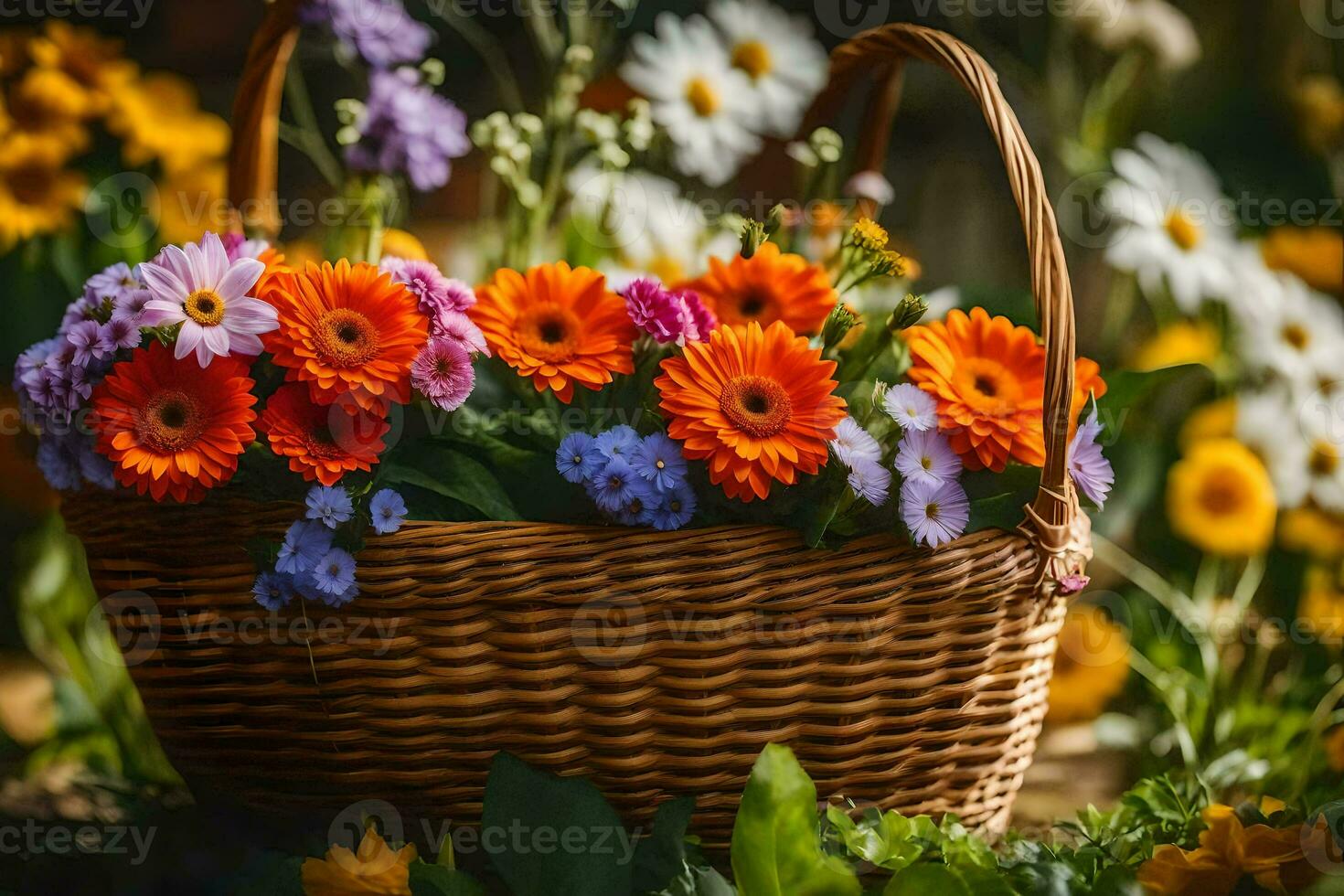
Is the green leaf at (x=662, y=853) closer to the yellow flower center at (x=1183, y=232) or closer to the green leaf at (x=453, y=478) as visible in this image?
the green leaf at (x=453, y=478)

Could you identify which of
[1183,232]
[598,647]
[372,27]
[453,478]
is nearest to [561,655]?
[598,647]

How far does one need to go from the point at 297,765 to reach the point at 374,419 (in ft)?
0.72

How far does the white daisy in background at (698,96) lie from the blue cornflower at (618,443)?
0.38 m

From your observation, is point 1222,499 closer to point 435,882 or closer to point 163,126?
point 435,882

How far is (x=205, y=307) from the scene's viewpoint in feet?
1.76

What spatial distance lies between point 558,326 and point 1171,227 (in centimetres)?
64

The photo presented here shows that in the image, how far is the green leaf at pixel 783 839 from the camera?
0.49 meters

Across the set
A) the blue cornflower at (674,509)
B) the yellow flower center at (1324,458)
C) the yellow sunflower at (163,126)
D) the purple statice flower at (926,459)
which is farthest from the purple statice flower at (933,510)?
the yellow sunflower at (163,126)

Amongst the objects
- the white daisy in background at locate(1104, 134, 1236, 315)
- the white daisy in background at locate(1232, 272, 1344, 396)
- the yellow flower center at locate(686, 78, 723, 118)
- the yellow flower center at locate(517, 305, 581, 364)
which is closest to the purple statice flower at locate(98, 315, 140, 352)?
the yellow flower center at locate(517, 305, 581, 364)

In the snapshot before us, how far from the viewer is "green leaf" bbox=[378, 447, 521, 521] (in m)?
0.56

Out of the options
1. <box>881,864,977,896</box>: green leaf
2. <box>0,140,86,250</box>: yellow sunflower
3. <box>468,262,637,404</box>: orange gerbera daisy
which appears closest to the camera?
<box>881,864,977,896</box>: green leaf

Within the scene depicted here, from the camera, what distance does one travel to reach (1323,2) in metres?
1.22

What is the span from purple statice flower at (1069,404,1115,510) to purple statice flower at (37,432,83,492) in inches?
23.7

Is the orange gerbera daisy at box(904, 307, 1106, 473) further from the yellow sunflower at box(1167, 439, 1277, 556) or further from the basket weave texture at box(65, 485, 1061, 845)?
the yellow sunflower at box(1167, 439, 1277, 556)
